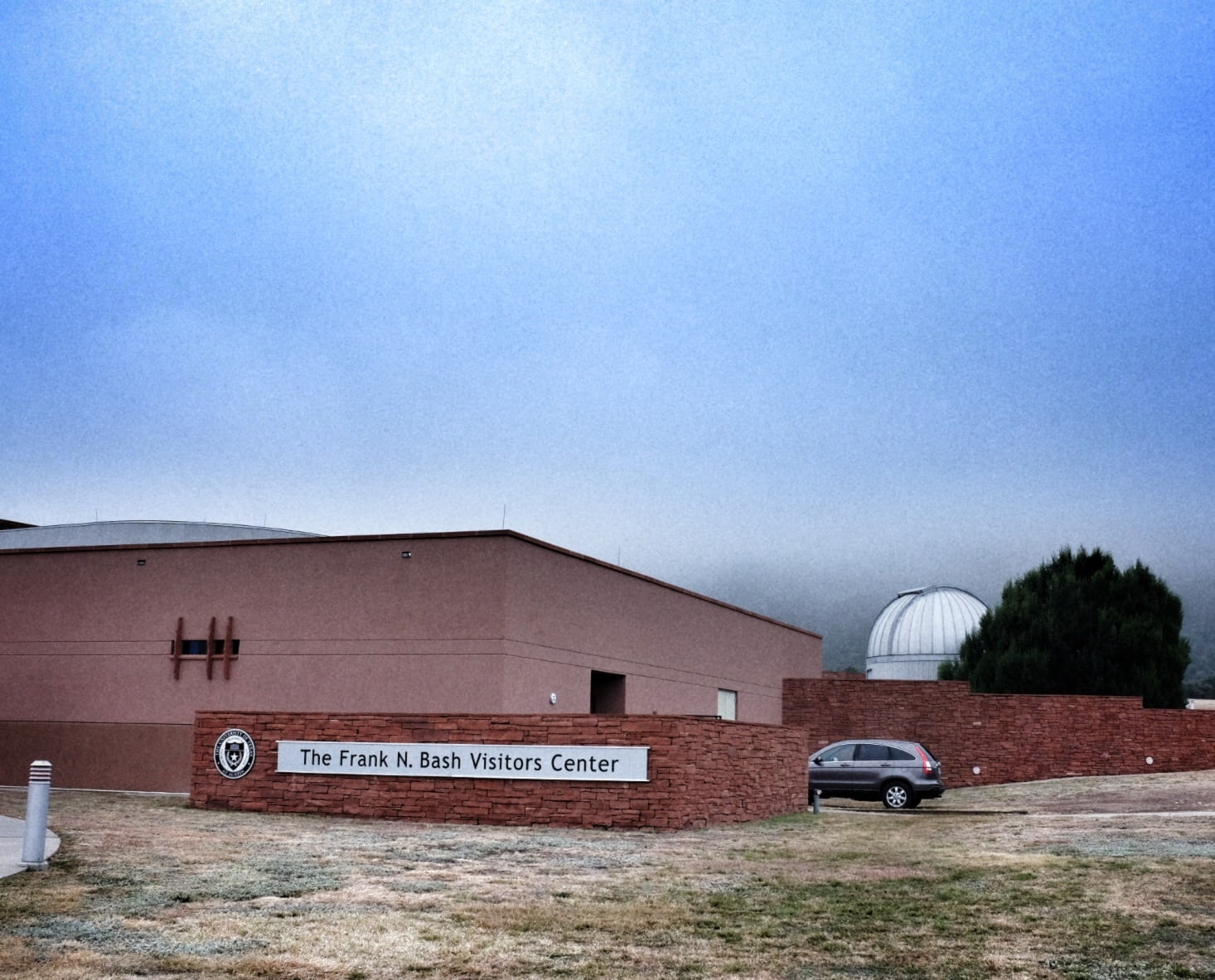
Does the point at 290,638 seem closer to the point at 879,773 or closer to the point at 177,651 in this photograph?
the point at 177,651

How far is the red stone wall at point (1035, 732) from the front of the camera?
119ft

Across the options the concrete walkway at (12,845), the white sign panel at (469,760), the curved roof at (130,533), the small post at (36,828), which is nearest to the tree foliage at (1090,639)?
the curved roof at (130,533)

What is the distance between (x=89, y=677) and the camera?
2759 centimetres

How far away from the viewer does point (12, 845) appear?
13477 mm

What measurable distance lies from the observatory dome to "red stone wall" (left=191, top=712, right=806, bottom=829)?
113 ft

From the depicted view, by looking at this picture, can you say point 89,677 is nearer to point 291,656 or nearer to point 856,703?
point 291,656

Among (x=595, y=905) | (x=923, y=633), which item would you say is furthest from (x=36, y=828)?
(x=923, y=633)

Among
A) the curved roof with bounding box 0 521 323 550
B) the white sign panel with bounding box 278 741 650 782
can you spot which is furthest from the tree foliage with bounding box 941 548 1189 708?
the white sign panel with bounding box 278 741 650 782

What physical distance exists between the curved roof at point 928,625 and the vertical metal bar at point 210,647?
112ft

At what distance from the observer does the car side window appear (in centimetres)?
2736

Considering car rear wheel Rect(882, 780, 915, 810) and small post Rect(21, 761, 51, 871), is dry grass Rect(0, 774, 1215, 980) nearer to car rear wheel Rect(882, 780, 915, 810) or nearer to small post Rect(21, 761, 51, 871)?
small post Rect(21, 761, 51, 871)

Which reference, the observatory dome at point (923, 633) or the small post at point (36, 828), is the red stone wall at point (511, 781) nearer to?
the small post at point (36, 828)

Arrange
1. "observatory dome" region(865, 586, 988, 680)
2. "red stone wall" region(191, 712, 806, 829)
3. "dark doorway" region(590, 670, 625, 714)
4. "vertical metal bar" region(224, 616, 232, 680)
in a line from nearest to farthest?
"red stone wall" region(191, 712, 806, 829) < "vertical metal bar" region(224, 616, 232, 680) < "dark doorway" region(590, 670, 625, 714) < "observatory dome" region(865, 586, 988, 680)

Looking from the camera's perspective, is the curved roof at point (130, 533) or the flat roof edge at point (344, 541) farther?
the curved roof at point (130, 533)
